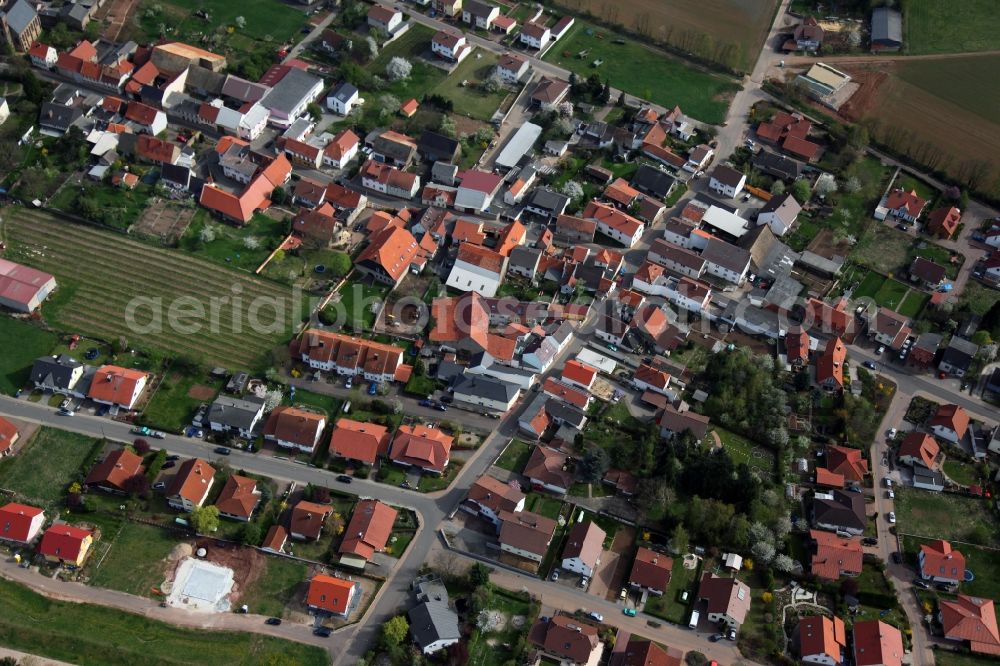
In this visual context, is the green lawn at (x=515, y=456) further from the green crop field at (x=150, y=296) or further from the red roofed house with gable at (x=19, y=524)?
the red roofed house with gable at (x=19, y=524)

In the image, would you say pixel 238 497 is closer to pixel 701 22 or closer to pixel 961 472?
pixel 961 472

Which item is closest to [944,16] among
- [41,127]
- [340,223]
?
[340,223]

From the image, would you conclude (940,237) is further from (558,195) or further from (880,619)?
(880,619)

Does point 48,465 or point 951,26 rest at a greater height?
point 951,26

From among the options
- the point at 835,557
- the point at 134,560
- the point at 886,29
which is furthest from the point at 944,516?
the point at 886,29

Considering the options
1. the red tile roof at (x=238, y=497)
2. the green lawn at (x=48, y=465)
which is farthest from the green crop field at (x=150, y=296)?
the red tile roof at (x=238, y=497)

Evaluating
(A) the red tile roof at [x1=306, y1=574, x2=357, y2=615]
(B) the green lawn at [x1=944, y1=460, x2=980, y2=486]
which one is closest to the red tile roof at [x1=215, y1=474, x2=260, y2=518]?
(A) the red tile roof at [x1=306, y1=574, x2=357, y2=615]
